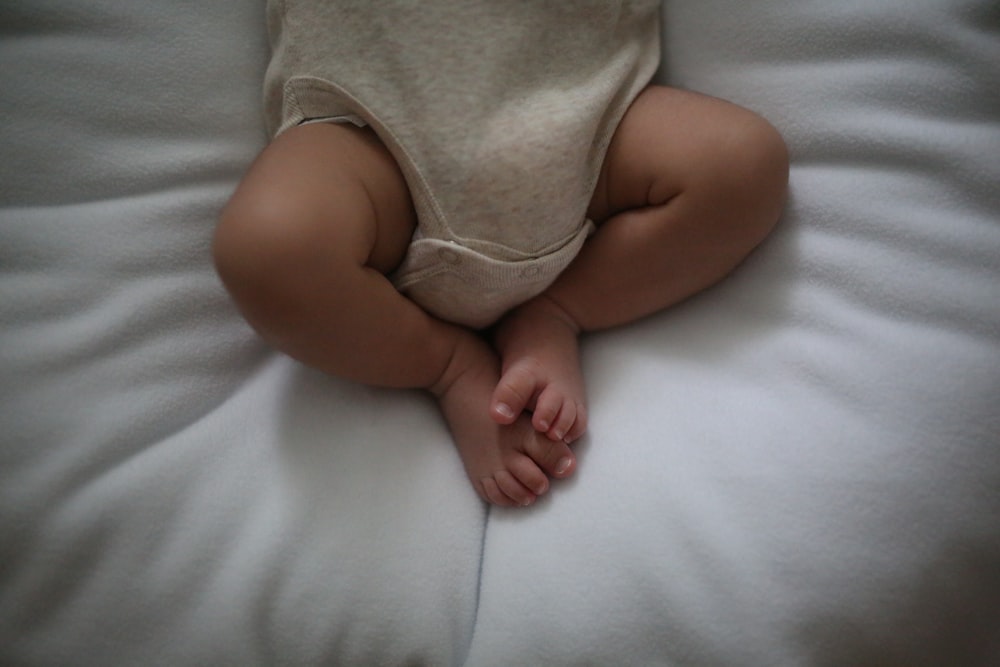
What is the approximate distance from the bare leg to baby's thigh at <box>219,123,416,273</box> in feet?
0.62

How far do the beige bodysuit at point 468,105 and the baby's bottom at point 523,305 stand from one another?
0.04m

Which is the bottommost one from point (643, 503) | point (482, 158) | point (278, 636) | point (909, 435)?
point (278, 636)

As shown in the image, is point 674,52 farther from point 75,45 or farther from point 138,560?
point 138,560

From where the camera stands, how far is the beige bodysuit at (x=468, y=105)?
2.04 ft

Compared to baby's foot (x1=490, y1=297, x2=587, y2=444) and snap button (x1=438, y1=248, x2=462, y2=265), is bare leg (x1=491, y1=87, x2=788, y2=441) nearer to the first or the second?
baby's foot (x1=490, y1=297, x2=587, y2=444)

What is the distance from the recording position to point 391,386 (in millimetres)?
673

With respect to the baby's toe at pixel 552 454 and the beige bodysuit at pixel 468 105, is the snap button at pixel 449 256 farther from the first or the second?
the baby's toe at pixel 552 454

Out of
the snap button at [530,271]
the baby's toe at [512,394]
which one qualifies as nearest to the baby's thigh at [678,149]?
the snap button at [530,271]

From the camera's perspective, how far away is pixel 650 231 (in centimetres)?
67

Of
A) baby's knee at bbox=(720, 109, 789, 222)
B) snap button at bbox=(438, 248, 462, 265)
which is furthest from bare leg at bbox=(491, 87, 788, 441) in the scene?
snap button at bbox=(438, 248, 462, 265)

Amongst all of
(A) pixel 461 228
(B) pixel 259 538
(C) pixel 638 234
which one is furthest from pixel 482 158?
(B) pixel 259 538

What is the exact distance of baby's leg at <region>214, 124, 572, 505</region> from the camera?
21.5 inches

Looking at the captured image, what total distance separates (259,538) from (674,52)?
28.1 inches

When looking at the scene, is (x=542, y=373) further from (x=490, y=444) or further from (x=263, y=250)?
(x=263, y=250)
